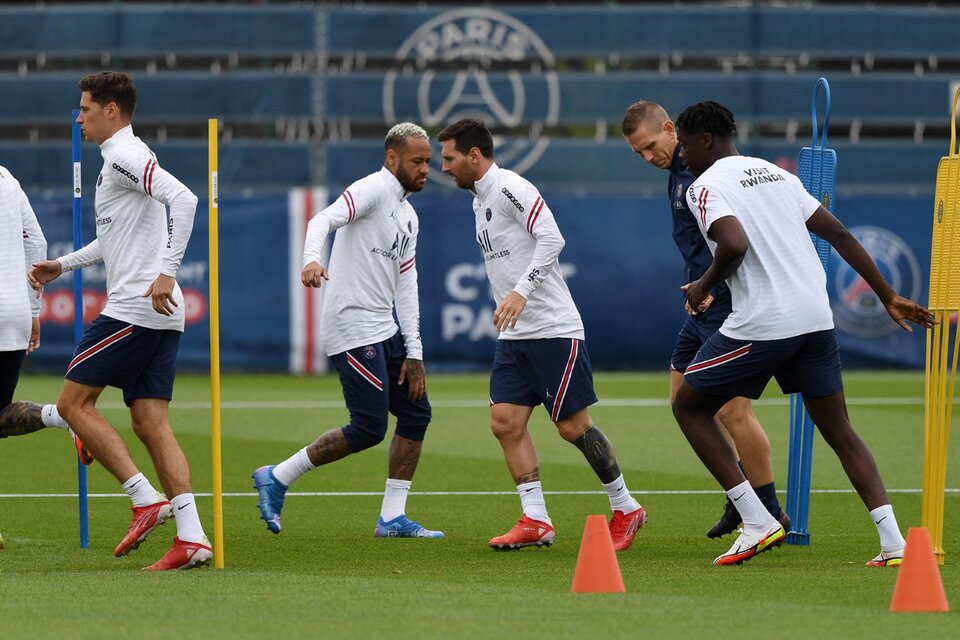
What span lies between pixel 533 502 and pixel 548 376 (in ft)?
2.13

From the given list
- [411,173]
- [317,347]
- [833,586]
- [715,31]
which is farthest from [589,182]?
[833,586]

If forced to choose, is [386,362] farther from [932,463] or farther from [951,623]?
[951,623]

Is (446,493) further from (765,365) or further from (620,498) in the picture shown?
(765,365)

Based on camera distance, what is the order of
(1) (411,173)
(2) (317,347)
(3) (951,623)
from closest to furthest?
(3) (951,623)
(1) (411,173)
(2) (317,347)

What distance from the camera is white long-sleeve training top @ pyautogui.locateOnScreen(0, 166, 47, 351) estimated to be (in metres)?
8.42

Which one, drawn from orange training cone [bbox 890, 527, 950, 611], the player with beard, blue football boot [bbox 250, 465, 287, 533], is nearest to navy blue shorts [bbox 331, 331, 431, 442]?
the player with beard

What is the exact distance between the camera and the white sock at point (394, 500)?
8945 millimetres

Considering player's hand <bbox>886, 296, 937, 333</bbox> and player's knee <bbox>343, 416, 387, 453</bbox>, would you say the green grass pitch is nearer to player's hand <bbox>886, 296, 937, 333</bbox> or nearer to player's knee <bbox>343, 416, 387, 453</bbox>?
player's knee <bbox>343, 416, 387, 453</bbox>

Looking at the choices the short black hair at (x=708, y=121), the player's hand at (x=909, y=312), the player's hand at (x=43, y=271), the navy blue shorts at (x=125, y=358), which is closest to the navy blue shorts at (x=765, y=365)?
the player's hand at (x=909, y=312)

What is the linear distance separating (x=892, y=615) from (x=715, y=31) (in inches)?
824

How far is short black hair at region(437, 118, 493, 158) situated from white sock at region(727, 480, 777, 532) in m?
2.30

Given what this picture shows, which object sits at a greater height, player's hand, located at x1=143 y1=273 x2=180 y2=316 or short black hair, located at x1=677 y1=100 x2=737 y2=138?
short black hair, located at x1=677 y1=100 x2=737 y2=138

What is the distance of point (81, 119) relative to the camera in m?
7.85

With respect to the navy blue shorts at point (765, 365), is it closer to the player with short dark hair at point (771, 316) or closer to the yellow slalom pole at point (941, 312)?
the player with short dark hair at point (771, 316)
